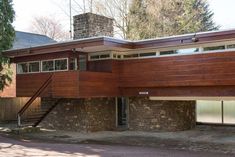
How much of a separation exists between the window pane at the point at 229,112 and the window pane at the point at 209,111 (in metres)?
0.34

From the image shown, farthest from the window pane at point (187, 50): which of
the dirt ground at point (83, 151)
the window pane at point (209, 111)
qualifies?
the dirt ground at point (83, 151)

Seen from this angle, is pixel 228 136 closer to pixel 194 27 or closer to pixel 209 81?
pixel 209 81

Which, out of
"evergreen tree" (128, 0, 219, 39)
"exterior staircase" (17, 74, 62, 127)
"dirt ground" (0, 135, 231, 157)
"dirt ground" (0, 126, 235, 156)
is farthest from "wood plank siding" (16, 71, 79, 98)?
"evergreen tree" (128, 0, 219, 39)

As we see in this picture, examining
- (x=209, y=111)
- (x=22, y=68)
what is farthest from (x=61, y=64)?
(x=209, y=111)

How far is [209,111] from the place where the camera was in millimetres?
22078

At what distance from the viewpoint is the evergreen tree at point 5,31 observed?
24.4 m

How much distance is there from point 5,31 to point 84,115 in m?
8.31

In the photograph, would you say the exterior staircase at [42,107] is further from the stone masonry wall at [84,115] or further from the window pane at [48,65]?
the window pane at [48,65]

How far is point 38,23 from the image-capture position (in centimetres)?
5209

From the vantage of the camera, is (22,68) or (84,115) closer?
(84,115)

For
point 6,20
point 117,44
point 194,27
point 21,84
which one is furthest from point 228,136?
point 194,27

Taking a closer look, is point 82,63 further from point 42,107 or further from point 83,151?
point 83,151

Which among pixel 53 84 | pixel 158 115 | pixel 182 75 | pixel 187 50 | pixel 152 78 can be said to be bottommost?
pixel 158 115

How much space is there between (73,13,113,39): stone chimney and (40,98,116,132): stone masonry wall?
4.06 meters
